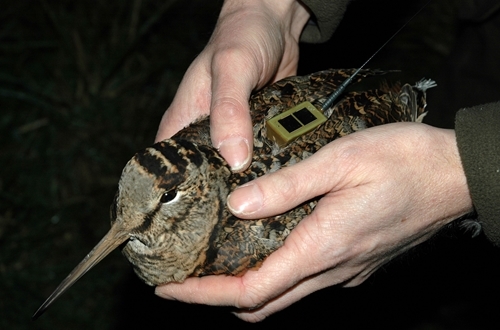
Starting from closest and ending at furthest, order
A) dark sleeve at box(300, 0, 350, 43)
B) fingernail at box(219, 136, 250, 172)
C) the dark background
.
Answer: fingernail at box(219, 136, 250, 172) → dark sleeve at box(300, 0, 350, 43) → the dark background

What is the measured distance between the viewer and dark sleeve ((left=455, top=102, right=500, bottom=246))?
96.4 inches

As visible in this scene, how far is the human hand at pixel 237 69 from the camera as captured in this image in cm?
261

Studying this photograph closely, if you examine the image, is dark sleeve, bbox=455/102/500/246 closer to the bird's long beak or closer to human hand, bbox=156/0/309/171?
human hand, bbox=156/0/309/171

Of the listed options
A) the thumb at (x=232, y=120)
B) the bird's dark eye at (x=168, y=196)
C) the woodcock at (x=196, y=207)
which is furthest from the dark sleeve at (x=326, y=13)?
the bird's dark eye at (x=168, y=196)

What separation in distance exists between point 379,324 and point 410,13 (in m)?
2.62

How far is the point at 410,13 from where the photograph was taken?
509 centimetres

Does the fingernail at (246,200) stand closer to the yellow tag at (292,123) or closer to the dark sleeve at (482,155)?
the yellow tag at (292,123)

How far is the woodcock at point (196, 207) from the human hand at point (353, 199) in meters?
0.12

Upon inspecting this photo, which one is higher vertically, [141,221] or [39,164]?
[141,221]

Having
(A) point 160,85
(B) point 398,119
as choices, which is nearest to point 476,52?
(B) point 398,119

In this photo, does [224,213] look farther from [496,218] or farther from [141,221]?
[496,218]

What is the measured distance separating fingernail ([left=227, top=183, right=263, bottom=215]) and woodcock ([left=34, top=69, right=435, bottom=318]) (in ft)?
0.56

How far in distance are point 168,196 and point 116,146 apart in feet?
10.5

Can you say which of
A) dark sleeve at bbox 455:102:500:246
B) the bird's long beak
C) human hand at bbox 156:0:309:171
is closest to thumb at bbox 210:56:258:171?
human hand at bbox 156:0:309:171
